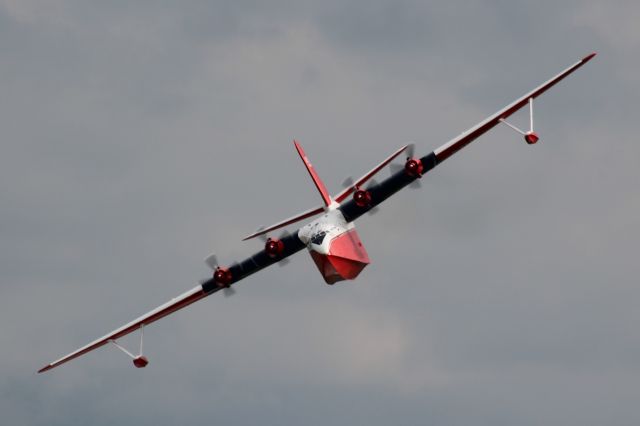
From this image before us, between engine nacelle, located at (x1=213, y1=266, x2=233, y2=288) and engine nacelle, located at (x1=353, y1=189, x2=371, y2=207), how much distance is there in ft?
36.9

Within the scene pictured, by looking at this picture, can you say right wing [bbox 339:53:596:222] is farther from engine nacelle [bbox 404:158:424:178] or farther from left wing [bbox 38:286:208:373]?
left wing [bbox 38:286:208:373]

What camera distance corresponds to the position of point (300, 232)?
86.6 m

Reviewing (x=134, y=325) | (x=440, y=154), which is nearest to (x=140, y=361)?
(x=134, y=325)

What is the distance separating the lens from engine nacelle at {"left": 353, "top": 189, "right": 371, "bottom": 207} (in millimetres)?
86188

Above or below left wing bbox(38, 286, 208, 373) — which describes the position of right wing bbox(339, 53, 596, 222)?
below

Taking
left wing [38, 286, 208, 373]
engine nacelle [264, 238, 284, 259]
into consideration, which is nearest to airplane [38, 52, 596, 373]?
engine nacelle [264, 238, 284, 259]

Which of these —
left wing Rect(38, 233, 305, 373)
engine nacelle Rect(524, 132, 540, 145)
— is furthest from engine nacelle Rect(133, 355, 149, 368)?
engine nacelle Rect(524, 132, 540, 145)

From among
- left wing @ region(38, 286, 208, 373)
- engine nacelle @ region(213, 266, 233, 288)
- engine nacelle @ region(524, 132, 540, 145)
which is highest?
left wing @ region(38, 286, 208, 373)

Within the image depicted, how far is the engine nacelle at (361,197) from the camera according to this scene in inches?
3393

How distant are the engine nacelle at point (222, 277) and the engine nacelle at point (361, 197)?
1125 cm

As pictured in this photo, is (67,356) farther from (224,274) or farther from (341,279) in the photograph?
(341,279)

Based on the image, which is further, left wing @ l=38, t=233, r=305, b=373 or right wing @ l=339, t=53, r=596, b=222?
left wing @ l=38, t=233, r=305, b=373

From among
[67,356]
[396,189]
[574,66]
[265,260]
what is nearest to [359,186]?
[396,189]

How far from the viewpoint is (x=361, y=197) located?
86188 millimetres
